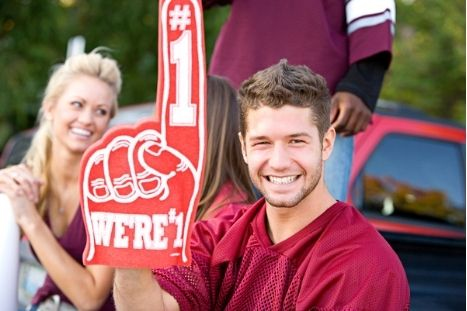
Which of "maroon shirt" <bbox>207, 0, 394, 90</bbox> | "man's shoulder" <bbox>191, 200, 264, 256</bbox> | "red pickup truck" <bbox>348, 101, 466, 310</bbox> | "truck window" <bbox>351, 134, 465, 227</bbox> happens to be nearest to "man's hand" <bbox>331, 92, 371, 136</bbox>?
"maroon shirt" <bbox>207, 0, 394, 90</bbox>

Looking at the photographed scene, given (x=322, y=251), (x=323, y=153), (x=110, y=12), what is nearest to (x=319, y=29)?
(x=323, y=153)

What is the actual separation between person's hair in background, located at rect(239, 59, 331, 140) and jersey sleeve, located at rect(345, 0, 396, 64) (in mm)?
721

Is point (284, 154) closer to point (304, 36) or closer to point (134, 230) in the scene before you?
point (134, 230)

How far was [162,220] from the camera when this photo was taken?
173 centimetres

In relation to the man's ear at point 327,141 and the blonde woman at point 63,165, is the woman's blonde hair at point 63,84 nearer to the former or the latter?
the blonde woman at point 63,165

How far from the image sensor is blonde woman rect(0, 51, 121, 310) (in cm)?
262

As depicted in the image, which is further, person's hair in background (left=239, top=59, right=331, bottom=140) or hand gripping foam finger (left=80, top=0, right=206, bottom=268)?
person's hair in background (left=239, top=59, right=331, bottom=140)

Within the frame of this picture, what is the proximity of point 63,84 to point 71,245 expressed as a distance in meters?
0.57

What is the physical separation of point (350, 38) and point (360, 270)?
43.1 inches

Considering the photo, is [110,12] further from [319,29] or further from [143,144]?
[143,144]

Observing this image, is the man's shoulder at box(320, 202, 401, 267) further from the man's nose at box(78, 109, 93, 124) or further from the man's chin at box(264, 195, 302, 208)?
the man's nose at box(78, 109, 93, 124)

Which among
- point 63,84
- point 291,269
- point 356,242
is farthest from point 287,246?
point 63,84

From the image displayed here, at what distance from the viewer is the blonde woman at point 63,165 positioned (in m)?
2.62

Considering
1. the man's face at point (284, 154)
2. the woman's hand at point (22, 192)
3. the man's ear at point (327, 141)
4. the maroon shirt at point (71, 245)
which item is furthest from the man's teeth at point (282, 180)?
the maroon shirt at point (71, 245)
